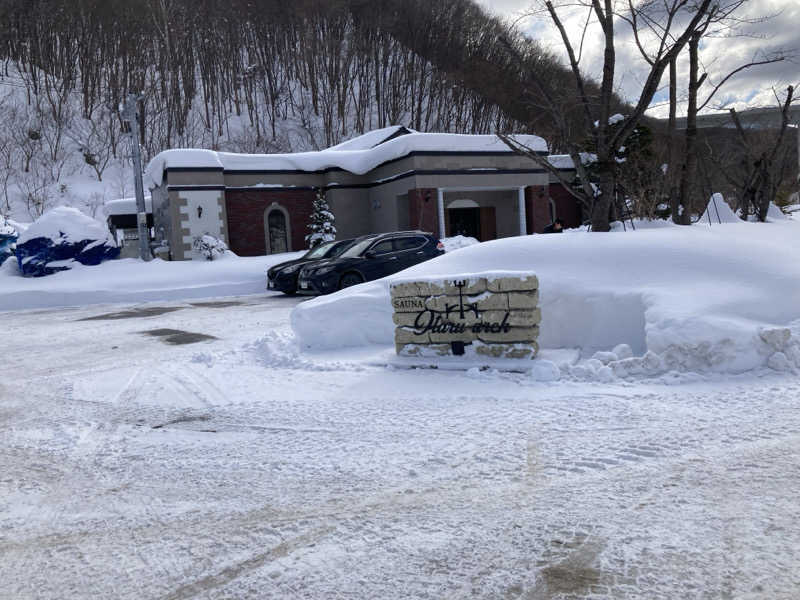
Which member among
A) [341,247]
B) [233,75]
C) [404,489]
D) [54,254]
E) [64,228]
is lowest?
[404,489]

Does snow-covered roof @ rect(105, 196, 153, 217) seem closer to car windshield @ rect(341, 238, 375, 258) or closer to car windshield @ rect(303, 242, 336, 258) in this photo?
car windshield @ rect(303, 242, 336, 258)

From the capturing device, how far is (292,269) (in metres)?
17.0

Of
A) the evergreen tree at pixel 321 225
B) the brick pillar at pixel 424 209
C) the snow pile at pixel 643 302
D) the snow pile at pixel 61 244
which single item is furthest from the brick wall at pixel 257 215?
the snow pile at pixel 643 302

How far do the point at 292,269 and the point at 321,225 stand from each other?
10.9m

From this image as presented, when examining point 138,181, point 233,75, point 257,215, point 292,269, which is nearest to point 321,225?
point 257,215

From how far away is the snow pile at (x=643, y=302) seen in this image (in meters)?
5.75

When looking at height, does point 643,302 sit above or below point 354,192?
below

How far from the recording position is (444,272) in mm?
8508

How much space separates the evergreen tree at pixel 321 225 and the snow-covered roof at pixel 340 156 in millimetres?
2166

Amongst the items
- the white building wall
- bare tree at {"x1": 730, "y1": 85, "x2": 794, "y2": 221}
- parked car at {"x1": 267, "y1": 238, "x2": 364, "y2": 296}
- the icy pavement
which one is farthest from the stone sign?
the white building wall

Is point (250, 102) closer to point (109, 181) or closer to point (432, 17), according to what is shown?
point (109, 181)

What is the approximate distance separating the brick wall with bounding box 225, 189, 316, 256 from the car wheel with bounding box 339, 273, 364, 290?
46.0 feet

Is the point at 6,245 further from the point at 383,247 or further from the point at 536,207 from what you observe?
the point at 536,207

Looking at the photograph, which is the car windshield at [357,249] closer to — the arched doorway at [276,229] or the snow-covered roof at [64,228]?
the snow-covered roof at [64,228]
